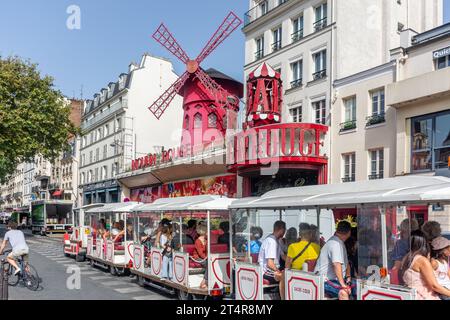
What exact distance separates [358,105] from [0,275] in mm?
15043

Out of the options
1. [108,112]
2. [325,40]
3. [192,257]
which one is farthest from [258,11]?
[108,112]

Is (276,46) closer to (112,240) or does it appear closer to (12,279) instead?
(112,240)

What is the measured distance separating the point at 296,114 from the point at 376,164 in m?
5.75

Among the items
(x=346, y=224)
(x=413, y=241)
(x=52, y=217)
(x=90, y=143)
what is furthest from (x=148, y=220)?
(x=90, y=143)

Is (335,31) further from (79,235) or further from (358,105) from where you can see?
(79,235)

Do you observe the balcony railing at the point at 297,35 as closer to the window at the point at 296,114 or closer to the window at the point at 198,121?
the window at the point at 296,114

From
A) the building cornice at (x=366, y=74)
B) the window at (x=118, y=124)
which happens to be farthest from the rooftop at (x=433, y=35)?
the window at (x=118, y=124)

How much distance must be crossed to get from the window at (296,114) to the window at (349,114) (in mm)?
2889

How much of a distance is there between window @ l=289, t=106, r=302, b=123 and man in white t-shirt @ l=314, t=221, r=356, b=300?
52.7ft

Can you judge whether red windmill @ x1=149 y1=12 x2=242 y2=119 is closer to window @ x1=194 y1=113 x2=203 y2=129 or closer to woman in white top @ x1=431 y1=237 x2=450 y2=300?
window @ x1=194 y1=113 x2=203 y2=129

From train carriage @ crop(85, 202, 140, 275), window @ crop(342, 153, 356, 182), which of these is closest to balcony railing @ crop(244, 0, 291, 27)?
window @ crop(342, 153, 356, 182)

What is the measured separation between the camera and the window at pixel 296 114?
22.8m
